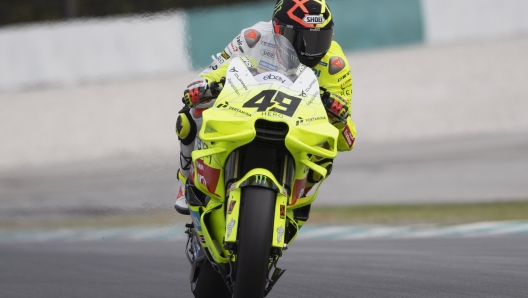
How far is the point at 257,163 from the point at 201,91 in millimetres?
621

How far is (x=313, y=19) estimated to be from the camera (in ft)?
13.3

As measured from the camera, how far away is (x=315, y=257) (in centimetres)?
659

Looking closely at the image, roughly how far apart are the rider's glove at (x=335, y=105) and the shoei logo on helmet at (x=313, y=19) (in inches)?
13.0

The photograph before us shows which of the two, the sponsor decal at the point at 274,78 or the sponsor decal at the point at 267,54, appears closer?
the sponsor decal at the point at 274,78

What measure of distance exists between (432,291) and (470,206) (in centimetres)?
608

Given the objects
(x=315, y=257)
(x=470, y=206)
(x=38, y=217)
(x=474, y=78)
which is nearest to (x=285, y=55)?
(x=315, y=257)

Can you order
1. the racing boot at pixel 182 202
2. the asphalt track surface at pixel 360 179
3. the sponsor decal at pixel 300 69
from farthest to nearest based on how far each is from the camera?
the asphalt track surface at pixel 360 179 < the racing boot at pixel 182 202 < the sponsor decal at pixel 300 69

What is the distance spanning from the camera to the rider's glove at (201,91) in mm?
4086

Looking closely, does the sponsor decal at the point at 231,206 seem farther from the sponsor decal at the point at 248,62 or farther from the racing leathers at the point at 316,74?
the sponsor decal at the point at 248,62

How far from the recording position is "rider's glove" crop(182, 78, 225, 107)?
4086mm

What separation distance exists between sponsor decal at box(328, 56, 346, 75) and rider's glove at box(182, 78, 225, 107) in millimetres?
574

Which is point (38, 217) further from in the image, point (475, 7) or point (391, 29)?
point (475, 7)

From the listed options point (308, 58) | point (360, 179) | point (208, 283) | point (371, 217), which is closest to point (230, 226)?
point (208, 283)

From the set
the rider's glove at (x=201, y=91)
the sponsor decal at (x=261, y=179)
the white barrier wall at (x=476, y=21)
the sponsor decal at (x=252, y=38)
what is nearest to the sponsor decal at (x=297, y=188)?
the sponsor decal at (x=261, y=179)
